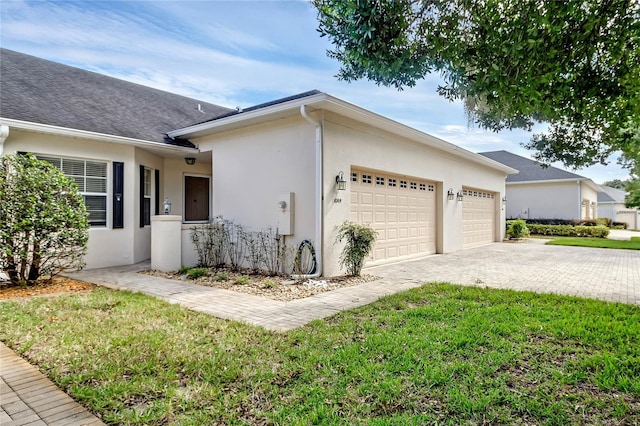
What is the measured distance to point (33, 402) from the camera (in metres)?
2.81

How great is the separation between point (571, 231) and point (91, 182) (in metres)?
23.0

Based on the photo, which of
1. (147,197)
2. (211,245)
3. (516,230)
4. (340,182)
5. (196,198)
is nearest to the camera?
(340,182)

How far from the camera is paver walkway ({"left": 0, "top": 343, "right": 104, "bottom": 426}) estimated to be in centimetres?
256

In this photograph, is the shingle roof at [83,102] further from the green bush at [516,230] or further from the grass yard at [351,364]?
the green bush at [516,230]

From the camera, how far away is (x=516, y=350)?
3652 mm

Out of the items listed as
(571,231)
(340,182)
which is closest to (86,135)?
(340,182)

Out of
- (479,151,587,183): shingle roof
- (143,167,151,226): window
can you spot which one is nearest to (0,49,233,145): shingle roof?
(143,167,151,226): window

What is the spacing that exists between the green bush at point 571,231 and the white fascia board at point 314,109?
13960 mm

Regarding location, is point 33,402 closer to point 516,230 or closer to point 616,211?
point 516,230

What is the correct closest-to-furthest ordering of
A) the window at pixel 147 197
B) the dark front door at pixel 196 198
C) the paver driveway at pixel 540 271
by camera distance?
1. the paver driveway at pixel 540 271
2. the window at pixel 147 197
3. the dark front door at pixel 196 198

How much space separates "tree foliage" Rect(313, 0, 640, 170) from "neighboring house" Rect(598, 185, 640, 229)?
38.4 metres

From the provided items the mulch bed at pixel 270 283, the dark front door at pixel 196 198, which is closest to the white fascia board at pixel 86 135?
the dark front door at pixel 196 198

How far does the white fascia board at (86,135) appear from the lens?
7.19 metres

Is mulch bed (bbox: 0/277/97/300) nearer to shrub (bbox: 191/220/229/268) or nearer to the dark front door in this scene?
shrub (bbox: 191/220/229/268)
